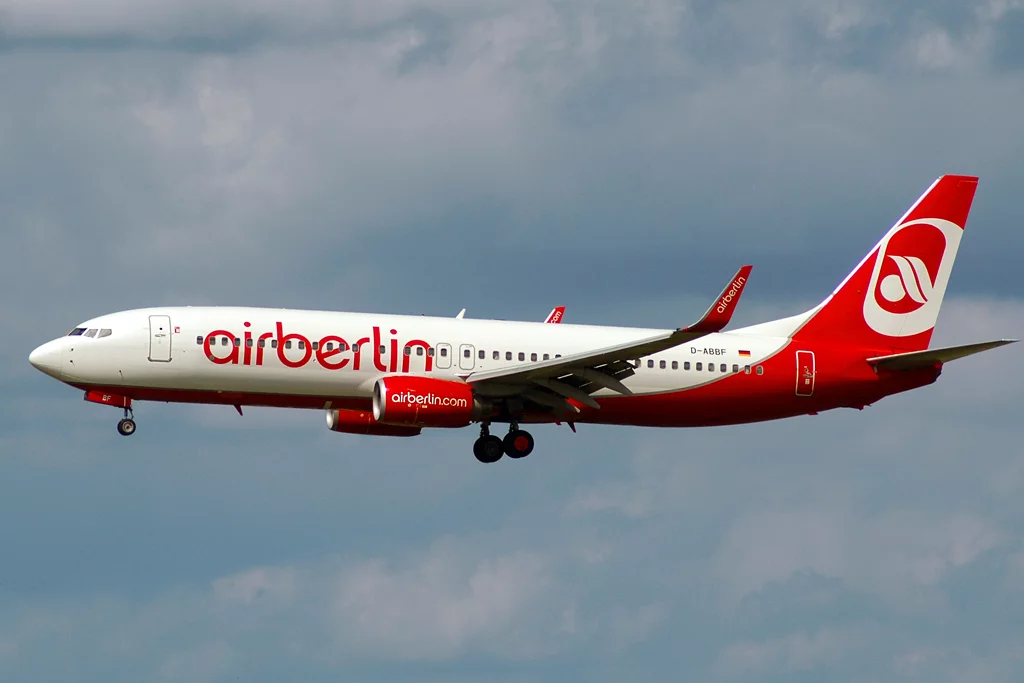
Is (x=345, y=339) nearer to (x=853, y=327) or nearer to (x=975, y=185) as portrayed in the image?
(x=853, y=327)

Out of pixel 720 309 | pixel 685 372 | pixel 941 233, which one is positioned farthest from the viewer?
pixel 941 233

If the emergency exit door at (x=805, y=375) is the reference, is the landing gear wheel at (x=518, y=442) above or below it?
below

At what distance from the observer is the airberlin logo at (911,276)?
254ft

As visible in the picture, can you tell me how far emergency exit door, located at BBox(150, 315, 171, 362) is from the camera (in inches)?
2643

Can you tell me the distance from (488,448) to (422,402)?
555cm

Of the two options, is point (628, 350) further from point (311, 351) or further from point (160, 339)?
point (160, 339)

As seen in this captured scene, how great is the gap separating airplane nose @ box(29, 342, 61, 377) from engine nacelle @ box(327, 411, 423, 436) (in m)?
11.2

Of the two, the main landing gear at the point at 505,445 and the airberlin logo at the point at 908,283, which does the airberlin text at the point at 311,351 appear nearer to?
the main landing gear at the point at 505,445

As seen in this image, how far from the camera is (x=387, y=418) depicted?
6681cm

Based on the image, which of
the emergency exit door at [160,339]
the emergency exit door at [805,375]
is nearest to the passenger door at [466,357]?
the emergency exit door at [160,339]

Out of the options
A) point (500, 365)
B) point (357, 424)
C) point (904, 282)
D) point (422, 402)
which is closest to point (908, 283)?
point (904, 282)

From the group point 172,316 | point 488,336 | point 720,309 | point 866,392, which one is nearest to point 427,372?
point 488,336

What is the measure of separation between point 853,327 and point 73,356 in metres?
31.8

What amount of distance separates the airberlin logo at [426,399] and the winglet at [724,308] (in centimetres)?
1092
